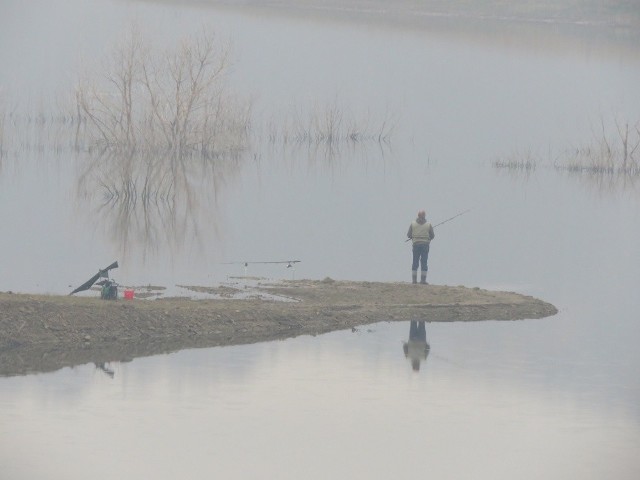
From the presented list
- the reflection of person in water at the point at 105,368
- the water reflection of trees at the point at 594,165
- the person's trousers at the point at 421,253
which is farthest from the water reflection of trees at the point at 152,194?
the reflection of person in water at the point at 105,368

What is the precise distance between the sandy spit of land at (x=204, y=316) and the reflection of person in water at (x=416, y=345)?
1.26 feet

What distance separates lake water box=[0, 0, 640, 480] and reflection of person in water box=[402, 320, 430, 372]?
0.17 metres

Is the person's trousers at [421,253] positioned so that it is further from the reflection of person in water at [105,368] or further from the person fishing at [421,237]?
the reflection of person in water at [105,368]

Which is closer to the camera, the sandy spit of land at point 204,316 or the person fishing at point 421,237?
the sandy spit of land at point 204,316

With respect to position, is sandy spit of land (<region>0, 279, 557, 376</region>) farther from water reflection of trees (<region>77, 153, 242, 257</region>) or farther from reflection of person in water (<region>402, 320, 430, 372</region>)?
water reflection of trees (<region>77, 153, 242, 257</region>)

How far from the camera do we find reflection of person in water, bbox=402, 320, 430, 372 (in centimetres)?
2656

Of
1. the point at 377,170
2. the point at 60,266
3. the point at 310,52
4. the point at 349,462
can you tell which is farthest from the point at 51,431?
the point at 310,52

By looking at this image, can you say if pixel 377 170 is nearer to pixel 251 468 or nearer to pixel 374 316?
pixel 374 316

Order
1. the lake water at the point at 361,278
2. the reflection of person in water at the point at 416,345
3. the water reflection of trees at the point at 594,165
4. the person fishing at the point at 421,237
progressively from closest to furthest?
1. the lake water at the point at 361,278
2. the reflection of person in water at the point at 416,345
3. the person fishing at the point at 421,237
4. the water reflection of trees at the point at 594,165

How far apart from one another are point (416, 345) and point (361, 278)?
8.82m

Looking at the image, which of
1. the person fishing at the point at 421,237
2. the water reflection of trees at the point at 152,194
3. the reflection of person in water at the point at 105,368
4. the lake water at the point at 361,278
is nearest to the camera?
the lake water at the point at 361,278

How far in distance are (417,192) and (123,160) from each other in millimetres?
10276

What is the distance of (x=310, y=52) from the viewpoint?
111188mm

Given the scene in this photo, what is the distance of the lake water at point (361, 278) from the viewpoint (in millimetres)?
20719
